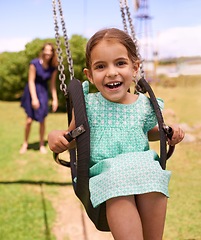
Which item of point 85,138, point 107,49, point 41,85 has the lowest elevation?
point 41,85

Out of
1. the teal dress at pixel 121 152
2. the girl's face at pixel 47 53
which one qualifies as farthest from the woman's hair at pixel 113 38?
the girl's face at pixel 47 53

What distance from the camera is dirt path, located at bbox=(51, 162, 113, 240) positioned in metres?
3.55

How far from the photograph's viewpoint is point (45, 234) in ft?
11.8

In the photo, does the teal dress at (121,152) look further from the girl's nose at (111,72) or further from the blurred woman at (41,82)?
the blurred woman at (41,82)

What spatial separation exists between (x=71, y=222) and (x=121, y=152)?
85.3 inches

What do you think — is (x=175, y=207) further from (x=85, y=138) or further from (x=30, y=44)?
(x=30, y=44)

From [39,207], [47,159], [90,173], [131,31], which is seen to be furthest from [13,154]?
[90,173]

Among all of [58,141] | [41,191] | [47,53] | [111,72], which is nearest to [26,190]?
[41,191]

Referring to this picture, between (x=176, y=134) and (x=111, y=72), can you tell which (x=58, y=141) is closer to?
(x=111, y=72)

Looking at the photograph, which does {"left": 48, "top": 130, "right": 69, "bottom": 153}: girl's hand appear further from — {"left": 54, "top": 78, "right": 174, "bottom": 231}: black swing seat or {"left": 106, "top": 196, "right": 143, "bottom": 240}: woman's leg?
{"left": 106, "top": 196, "right": 143, "bottom": 240}: woman's leg

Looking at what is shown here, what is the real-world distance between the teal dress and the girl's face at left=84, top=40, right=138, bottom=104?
0.11m

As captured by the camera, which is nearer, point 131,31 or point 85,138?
point 85,138

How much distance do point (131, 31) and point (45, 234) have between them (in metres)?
2.02

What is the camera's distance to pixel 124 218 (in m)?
1.67
